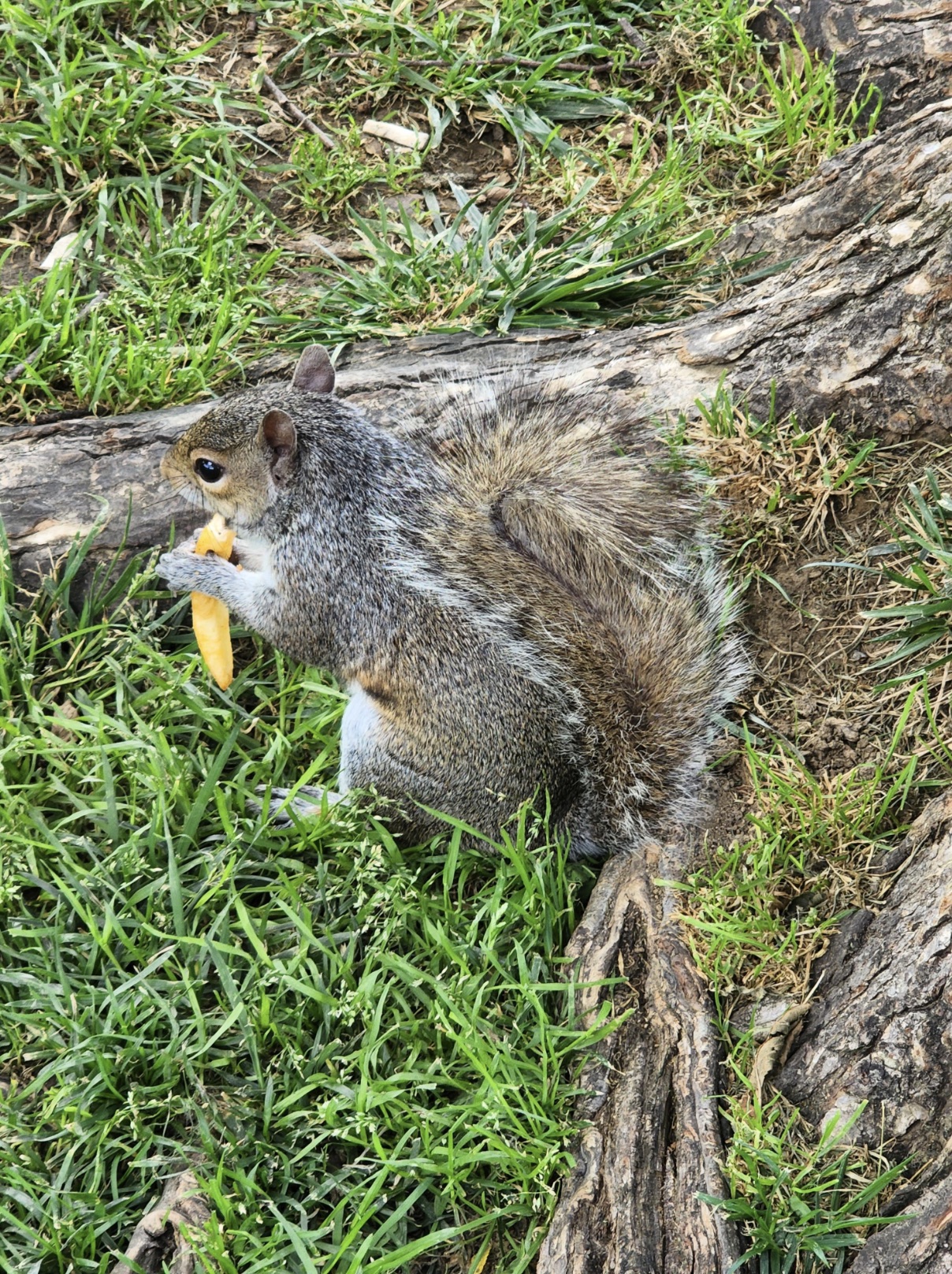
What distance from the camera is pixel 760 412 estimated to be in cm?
270

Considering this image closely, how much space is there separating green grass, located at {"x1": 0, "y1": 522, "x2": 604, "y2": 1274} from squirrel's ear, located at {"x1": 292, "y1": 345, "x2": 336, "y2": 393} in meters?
0.62

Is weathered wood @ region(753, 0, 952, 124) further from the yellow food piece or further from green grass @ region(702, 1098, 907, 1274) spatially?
green grass @ region(702, 1098, 907, 1274)

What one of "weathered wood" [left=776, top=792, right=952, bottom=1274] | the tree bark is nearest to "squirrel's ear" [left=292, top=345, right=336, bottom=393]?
the tree bark

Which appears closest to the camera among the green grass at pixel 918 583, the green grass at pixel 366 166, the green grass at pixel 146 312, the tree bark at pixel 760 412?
the tree bark at pixel 760 412

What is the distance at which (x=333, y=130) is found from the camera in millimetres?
3551

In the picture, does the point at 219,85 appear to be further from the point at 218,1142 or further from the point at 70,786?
the point at 218,1142

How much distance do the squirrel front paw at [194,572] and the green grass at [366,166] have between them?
1.86ft

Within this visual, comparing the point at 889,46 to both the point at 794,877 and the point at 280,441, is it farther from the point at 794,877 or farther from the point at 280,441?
the point at 794,877

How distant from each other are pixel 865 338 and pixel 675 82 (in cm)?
149

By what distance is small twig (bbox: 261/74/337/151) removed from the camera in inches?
138

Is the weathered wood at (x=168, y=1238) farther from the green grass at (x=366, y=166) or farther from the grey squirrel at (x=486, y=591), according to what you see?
the green grass at (x=366, y=166)

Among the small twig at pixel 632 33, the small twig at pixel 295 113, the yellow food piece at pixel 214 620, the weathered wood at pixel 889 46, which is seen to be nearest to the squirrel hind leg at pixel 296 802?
the yellow food piece at pixel 214 620

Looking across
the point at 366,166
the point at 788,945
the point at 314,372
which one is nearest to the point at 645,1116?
the point at 788,945

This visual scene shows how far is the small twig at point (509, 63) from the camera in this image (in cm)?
357
